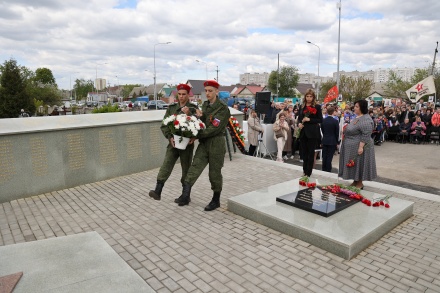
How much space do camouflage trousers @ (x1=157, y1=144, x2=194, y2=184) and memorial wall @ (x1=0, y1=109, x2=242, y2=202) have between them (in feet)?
8.45

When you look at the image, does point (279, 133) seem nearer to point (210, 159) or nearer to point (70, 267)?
point (210, 159)

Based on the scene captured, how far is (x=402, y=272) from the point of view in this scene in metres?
3.78

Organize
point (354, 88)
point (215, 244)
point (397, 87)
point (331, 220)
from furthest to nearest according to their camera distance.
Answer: point (397, 87) < point (354, 88) < point (331, 220) < point (215, 244)

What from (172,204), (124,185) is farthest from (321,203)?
(124,185)

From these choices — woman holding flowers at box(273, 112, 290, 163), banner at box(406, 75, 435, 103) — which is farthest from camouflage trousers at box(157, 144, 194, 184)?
banner at box(406, 75, 435, 103)

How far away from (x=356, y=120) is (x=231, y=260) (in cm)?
383

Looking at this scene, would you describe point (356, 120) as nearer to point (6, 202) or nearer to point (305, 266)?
point (305, 266)

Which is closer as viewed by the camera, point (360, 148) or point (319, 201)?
point (319, 201)

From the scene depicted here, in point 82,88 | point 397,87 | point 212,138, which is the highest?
point 82,88

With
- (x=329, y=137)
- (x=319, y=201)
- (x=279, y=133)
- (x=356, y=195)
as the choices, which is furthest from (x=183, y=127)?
(x=279, y=133)

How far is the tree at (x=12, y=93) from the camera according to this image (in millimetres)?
29906

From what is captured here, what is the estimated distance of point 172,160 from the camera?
569cm

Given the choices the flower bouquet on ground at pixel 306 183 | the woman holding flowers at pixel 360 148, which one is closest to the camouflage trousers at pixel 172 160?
the flower bouquet on ground at pixel 306 183

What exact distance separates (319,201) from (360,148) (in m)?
1.62
